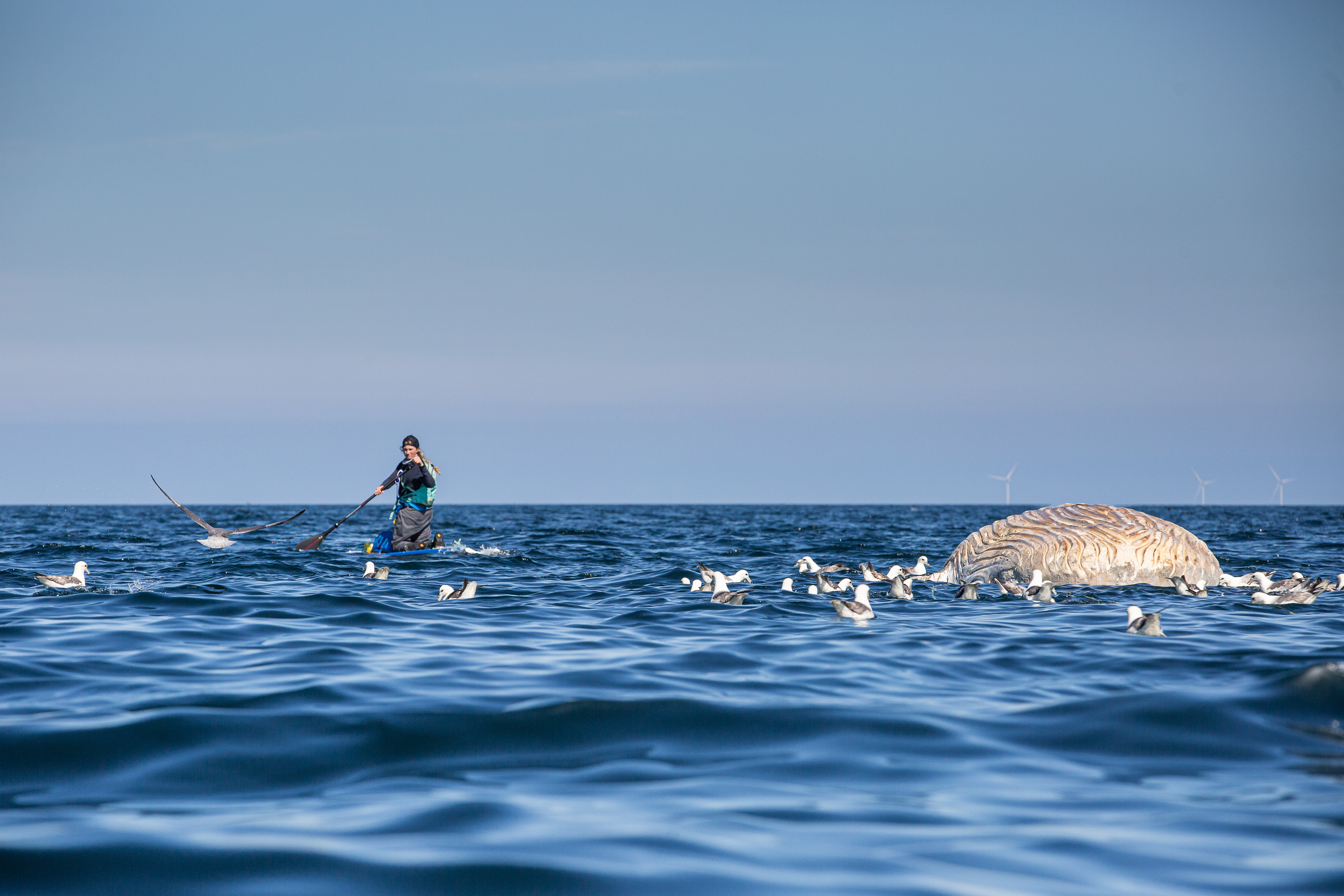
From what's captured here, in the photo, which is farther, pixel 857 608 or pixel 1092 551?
A: pixel 1092 551

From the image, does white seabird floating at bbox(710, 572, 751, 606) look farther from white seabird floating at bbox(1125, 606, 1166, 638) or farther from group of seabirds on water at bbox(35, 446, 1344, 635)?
white seabird floating at bbox(1125, 606, 1166, 638)

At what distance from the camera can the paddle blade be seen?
23.7 metres

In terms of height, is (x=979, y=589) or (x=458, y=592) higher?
(x=979, y=589)

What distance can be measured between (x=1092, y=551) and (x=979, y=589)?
5.16 feet

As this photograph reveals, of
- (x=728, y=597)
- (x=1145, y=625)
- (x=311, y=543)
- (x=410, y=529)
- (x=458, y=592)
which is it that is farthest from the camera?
(x=311, y=543)

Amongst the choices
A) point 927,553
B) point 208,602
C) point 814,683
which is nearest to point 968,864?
point 814,683

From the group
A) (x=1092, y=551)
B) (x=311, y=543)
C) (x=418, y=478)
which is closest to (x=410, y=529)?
(x=418, y=478)

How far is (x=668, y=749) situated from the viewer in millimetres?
6203

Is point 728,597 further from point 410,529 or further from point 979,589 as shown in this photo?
point 410,529

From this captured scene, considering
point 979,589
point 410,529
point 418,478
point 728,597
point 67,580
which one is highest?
point 418,478

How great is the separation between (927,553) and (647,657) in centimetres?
1568

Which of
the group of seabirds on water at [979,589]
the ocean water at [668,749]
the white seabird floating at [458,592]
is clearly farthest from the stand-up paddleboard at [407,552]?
the ocean water at [668,749]

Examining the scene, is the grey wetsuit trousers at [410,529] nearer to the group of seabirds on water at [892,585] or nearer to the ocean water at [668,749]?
the group of seabirds on water at [892,585]

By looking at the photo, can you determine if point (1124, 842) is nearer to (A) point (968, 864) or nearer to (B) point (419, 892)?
(A) point (968, 864)
